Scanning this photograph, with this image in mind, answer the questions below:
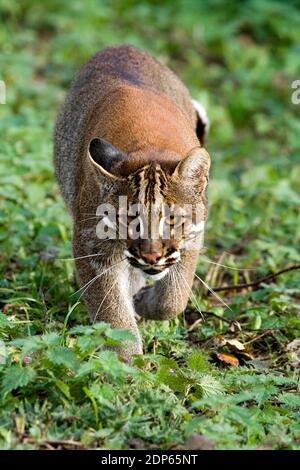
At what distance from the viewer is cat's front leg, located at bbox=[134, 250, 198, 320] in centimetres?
807

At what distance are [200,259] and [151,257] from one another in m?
2.82

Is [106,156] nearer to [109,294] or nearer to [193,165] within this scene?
[193,165]

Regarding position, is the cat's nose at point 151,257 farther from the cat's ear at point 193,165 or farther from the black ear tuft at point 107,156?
the black ear tuft at point 107,156

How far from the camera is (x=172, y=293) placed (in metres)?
8.30

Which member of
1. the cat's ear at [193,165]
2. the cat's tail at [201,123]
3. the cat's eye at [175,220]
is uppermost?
the cat's tail at [201,123]

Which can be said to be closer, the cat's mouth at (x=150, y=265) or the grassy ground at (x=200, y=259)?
the grassy ground at (x=200, y=259)

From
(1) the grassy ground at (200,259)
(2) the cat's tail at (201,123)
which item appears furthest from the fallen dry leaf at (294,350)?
(2) the cat's tail at (201,123)

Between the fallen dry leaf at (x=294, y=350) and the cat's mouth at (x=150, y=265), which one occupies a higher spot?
the cat's mouth at (x=150, y=265)

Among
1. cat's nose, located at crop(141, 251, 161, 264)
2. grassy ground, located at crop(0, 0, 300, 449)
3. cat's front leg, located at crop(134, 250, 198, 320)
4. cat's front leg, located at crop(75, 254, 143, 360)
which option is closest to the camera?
grassy ground, located at crop(0, 0, 300, 449)

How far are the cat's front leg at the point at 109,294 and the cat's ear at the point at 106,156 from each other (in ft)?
2.60

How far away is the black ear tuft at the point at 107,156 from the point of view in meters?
7.28

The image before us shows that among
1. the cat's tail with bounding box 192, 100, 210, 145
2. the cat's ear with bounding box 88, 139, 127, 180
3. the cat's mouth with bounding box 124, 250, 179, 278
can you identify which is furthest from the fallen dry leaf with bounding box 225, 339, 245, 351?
the cat's tail with bounding box 192, 100, 210, 145

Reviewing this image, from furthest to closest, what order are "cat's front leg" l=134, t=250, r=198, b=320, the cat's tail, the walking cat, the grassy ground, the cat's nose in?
the cat's tail, "cat's front leg" l=134, t=250, r=198, b=320, the walking cat, the cat's nose, the grassy ground

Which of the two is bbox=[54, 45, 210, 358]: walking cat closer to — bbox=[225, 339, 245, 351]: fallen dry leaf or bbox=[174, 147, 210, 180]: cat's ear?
bbox=[174, 147, 210, 180]: cat's ear
